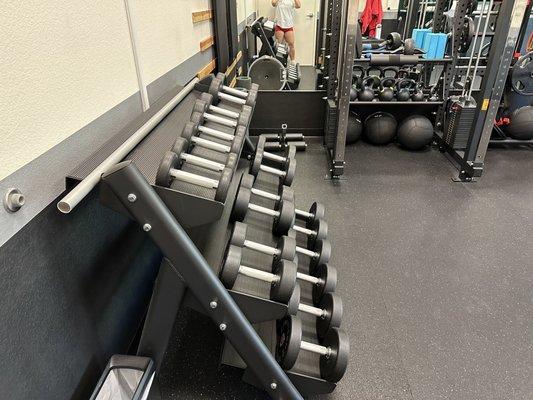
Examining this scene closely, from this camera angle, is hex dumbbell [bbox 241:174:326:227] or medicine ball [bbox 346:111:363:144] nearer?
hex dumbbell [bbox 241:174:326:227]

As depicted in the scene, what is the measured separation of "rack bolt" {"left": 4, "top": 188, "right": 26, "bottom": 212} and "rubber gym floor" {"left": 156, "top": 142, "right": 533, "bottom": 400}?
911 mm

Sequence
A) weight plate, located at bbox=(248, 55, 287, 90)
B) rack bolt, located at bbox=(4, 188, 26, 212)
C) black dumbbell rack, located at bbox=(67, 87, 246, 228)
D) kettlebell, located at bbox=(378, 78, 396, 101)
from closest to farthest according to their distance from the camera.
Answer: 1. rack bolt, located at bbox=(4, 188, 26, 212)
2. black dumbbell rack, located at bbox=(67, 87, 246, 228)
3. kettlebell, located at bbox=(378, 78, 396, 101)
4. weight plate, located at bbox=(248, 55, 287, 90)

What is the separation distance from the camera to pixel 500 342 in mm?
1552

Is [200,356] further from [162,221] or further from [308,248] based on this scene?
[162,221]

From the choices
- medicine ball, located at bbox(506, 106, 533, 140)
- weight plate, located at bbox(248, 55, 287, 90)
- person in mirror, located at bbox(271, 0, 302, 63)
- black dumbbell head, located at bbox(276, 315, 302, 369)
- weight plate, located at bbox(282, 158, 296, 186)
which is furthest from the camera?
person in mirror, located at bbox(271, 0, 302, 63)

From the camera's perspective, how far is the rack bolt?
0.77m

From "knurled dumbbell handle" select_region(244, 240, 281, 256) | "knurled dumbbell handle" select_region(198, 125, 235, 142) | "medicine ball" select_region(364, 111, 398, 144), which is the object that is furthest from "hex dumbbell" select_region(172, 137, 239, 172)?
"medicine ball" select_region(364, 111, 398, 144)

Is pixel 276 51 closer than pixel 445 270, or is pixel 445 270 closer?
pixel 445 270

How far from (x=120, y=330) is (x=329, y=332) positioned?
0.80 m

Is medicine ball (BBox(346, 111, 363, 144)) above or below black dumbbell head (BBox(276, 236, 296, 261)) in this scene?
below

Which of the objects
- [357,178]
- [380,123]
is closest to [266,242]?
[357,178]

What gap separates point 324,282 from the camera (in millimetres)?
1466

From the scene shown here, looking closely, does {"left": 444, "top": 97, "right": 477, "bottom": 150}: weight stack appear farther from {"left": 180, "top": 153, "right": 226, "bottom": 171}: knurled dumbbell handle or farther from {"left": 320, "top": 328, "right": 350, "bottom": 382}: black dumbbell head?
{"left": 180, "top": 153, "right": 226, "bottom": 171}: knurled dumbbell handle

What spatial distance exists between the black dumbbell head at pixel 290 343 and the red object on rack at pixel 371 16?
620 centimetres
